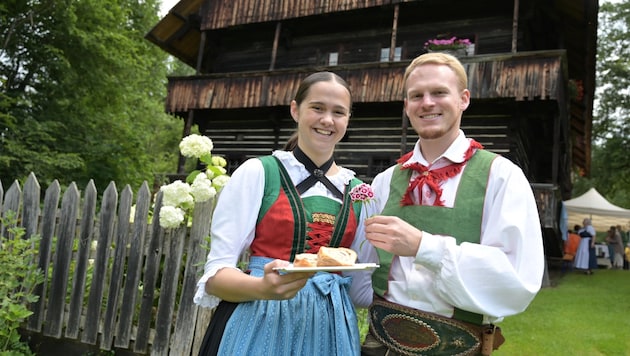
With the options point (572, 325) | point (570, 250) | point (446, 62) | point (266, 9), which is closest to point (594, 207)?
point (570, 250)

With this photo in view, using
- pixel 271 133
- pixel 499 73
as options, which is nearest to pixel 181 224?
pixel 499 73

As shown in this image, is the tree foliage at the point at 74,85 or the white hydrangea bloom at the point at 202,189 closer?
the white hydrangea bloom at the point at 202,189

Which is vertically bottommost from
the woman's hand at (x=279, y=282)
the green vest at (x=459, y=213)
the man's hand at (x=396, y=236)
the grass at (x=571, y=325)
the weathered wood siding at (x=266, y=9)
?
the grass at (x=571, y=325)

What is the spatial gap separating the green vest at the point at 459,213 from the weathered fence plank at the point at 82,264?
324 centimetres

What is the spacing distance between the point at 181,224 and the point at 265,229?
206 centimetres

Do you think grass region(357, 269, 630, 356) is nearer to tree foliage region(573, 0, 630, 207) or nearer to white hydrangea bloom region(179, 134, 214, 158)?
white hydrangea bloom region(179, 134, 214, 158)

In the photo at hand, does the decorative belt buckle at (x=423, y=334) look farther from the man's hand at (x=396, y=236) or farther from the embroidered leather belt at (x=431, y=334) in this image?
the man's hand at (x=396, y=236)

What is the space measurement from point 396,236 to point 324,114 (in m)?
0.66

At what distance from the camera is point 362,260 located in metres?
1.90

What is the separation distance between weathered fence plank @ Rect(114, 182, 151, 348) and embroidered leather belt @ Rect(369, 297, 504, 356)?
2732mm

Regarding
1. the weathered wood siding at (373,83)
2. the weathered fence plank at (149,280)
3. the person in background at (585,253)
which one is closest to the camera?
the weathered fence plank at (149,280)

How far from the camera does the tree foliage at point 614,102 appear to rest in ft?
62.6

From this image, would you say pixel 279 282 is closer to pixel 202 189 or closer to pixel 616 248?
pixel 202 189

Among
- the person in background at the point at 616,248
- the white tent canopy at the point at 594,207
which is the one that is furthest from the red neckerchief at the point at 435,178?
the person in background at the point at 616,248
